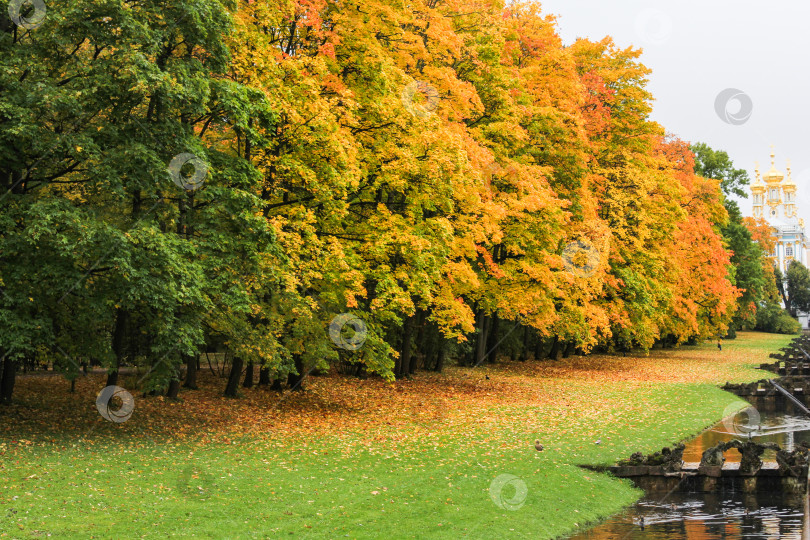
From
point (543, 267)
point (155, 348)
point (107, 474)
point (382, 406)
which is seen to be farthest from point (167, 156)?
point (543, 267)

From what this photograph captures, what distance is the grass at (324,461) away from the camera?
1308 centimetres

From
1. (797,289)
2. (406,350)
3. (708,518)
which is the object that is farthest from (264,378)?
(797,289)

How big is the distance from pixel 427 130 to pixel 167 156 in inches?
377

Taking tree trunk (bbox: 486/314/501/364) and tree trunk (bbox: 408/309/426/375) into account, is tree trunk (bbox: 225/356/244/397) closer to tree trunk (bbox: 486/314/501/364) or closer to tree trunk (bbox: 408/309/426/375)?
tree trunk (bbox: 408/309/426/375)

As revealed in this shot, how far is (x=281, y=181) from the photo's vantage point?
22.7m

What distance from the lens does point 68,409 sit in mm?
21484

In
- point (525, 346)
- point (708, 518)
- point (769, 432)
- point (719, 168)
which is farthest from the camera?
point (719, 168)

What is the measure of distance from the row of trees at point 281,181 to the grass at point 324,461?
1.85 meters

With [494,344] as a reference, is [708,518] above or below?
below

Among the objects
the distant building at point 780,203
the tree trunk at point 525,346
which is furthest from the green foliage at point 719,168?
the distant building at point 780,203

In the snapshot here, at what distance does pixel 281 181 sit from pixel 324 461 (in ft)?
30.0

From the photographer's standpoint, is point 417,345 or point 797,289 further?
point 797,289

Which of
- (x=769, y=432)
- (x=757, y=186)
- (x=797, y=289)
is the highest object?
(x=757, y=186)

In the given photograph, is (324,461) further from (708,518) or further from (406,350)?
(406,350)
